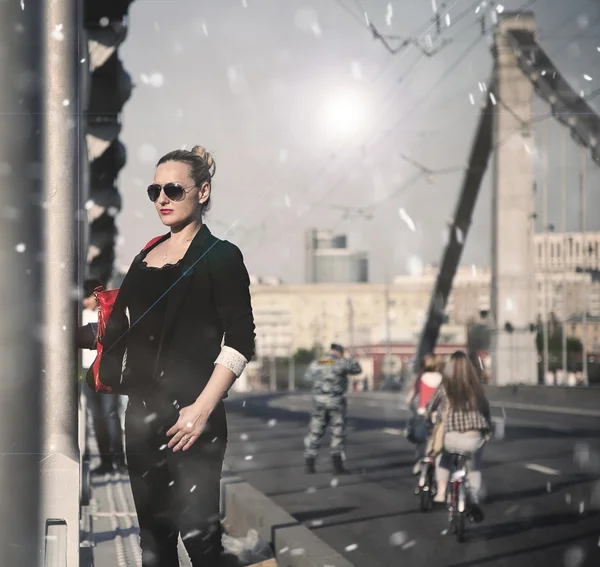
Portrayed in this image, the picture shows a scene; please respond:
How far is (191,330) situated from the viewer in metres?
2.95

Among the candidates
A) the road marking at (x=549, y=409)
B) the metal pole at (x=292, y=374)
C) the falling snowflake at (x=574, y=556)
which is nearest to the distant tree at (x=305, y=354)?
the metal pole at (x=292, y=374)

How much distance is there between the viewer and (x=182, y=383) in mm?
2953

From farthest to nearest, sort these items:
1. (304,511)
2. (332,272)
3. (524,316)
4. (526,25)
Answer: (332,272) → (526,25) → (524,316) → (304,511)

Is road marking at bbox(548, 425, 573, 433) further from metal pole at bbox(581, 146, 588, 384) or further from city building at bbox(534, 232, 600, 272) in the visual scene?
city building at bbox(534, 232, 600, 272)

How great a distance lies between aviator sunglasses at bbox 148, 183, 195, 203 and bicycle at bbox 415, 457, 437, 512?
7009 millimetres

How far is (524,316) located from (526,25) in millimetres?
13535

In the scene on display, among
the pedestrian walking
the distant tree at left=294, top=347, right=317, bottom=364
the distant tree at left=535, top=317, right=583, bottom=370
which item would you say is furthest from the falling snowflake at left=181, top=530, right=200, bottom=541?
the distant tree at left=535, top=317, right=583, bottom=370

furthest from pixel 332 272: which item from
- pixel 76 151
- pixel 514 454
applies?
pixel 76 151

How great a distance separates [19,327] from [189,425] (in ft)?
1.88

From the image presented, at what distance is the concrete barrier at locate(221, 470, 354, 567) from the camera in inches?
233

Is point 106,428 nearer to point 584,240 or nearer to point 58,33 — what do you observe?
point 58,33

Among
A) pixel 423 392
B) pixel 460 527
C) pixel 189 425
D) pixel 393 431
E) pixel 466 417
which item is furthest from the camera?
pixel 393 431

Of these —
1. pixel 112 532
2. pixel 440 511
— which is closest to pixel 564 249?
pixel 440 511

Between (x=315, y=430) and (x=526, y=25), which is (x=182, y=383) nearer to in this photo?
(x=315, y=430)
